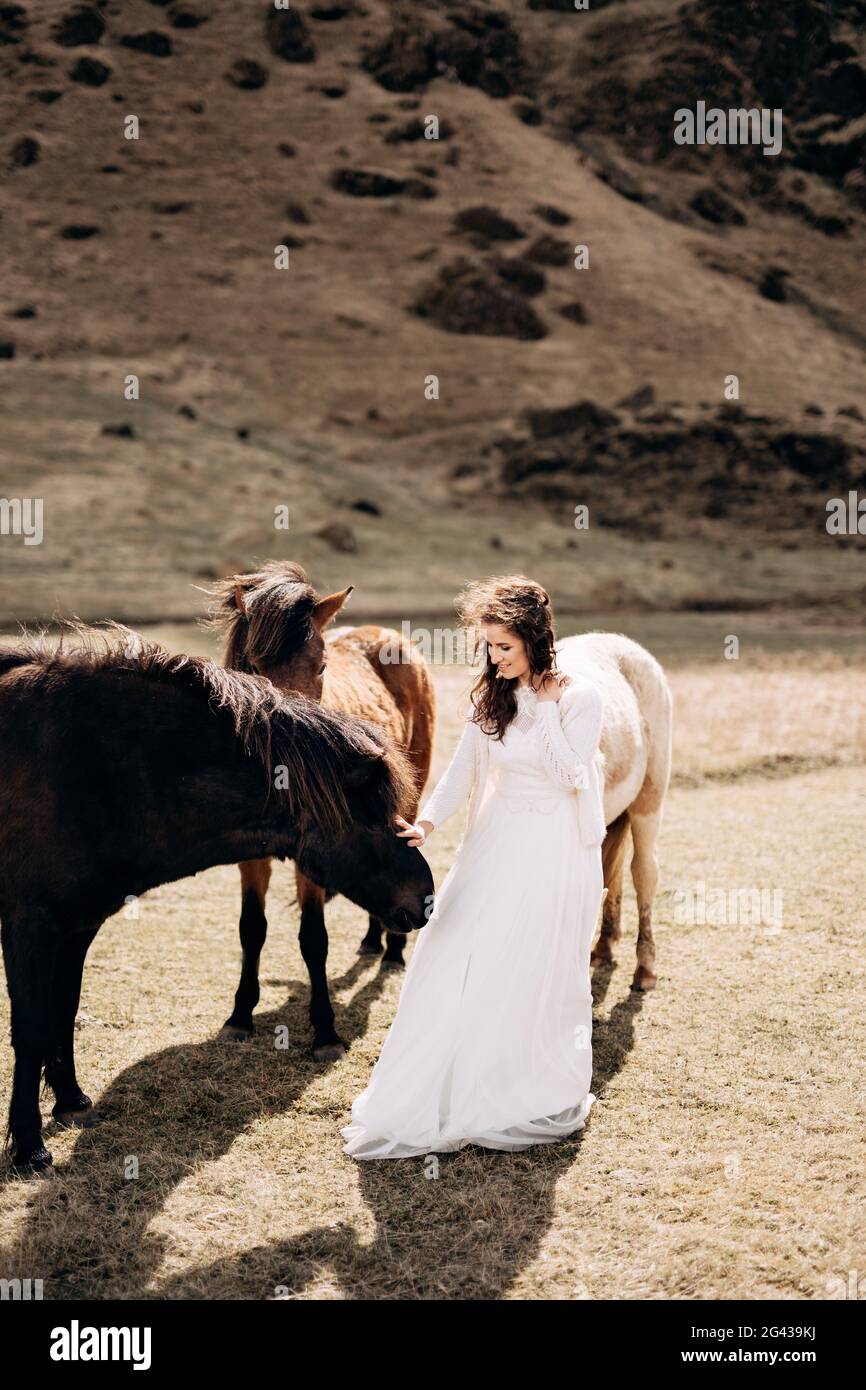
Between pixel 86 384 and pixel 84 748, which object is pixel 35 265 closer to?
pixel 86 384

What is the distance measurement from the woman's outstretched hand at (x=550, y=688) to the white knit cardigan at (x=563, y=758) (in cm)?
3

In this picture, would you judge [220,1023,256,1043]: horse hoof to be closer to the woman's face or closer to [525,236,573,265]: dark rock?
the woman's face

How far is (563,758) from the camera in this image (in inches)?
171

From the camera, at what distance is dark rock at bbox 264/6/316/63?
295ft

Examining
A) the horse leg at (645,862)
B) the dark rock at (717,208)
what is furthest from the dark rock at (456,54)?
the horse leg at (645,862)

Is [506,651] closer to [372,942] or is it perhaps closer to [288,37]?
[372,942]

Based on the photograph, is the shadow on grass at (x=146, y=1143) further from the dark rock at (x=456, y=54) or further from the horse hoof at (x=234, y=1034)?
the dark rock at (x=456, y=54)

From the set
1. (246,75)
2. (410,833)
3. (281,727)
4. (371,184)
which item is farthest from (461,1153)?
(246,75)

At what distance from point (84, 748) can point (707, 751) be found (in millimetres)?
9521

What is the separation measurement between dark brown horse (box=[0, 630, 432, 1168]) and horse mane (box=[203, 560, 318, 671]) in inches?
38.9

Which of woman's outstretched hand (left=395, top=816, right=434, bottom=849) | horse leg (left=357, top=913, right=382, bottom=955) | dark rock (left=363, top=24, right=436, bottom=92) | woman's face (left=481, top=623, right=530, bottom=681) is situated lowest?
horse leg (left=357, top=913, right=382, bottom=955)

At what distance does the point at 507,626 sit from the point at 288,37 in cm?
10187

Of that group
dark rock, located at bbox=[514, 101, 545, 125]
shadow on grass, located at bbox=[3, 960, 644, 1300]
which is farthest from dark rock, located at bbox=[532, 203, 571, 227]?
shadow on grass, located at bbox=[3, 960, 644, 1300]
